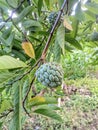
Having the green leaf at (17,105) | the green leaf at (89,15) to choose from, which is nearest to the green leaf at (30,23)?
the green leaf at (89,15)

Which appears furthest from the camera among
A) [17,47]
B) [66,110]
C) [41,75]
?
[66,110]

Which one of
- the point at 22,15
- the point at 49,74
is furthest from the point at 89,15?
the point at 49,74

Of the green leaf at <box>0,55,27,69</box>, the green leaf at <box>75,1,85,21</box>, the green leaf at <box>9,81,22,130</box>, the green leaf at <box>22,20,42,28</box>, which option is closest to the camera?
the green leaf at <box>0,55,27,69</box>

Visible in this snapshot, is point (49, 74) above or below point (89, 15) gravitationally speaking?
below

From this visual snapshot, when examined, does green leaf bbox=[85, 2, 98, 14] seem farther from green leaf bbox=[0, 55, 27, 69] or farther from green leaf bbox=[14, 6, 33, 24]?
green leaf bbox=[0, 55, 27, 69]

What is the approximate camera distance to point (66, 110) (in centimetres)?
352

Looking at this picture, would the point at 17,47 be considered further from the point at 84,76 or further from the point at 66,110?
the point at 84,76

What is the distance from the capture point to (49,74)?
1.79 ft

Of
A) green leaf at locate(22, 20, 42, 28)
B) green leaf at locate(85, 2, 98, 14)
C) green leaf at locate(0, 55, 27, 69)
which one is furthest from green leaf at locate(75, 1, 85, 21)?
green leaf at locate(0, 55, 27, 69)

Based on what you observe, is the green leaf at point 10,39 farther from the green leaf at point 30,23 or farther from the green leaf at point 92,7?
the green leaf at point 92,7

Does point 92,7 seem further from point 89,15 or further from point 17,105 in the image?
point 17,105

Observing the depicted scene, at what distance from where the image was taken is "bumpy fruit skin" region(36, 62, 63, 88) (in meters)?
0.53

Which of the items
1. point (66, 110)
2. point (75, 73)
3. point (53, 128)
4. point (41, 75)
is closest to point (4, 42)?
point (41, 75)

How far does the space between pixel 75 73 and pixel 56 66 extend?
4179 millimetres
